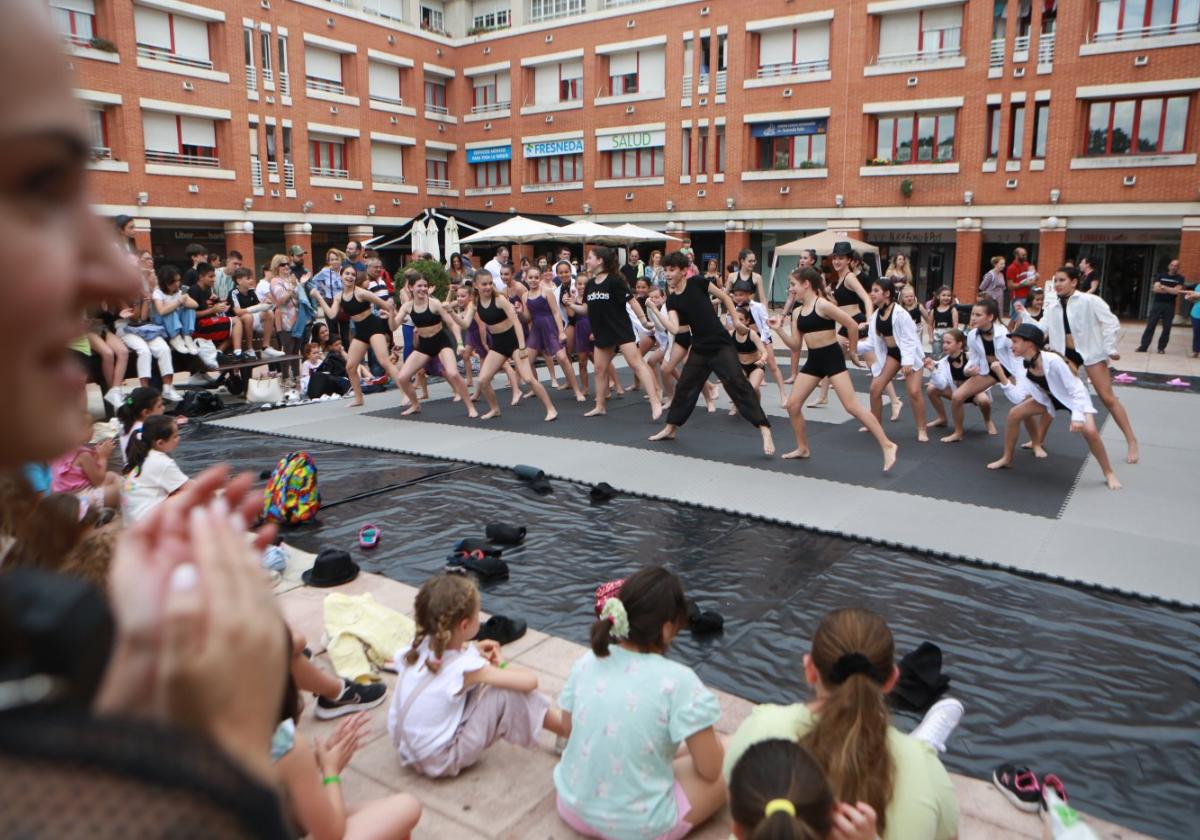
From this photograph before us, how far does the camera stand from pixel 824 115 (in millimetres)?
28078

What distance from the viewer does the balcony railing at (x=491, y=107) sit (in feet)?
116

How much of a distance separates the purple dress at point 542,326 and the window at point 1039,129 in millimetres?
19497

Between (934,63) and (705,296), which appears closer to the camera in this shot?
(705,296)

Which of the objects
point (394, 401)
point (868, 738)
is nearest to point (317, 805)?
point (868, 738)

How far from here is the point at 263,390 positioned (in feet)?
38.4

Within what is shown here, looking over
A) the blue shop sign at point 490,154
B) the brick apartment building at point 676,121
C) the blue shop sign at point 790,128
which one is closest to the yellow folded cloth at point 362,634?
the brick apartment building at point 676,121

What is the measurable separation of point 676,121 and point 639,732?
99.4 ft

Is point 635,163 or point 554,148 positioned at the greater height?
point 554,148

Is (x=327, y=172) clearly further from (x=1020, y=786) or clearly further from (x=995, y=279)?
(x=1020, y=786)

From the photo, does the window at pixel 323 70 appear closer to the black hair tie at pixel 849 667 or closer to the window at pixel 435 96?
the window at pixel 435 96

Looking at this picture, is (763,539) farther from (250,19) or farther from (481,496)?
(250,19)

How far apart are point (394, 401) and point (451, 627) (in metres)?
9.04

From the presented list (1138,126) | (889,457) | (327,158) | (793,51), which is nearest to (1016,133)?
(1138,126)

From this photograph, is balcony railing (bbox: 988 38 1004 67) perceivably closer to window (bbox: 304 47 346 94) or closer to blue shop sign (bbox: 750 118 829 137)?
blue shop sign (bbox: 750 118 829 137)
